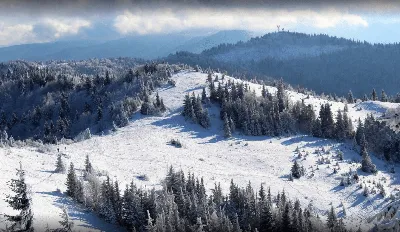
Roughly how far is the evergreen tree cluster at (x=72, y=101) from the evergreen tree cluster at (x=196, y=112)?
7447 mm

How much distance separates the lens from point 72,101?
12962 cm

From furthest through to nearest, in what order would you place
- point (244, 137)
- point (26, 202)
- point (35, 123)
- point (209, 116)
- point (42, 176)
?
point (35, 123) → point (209, 116) → point (244, 137) → point (42, 176) → point (26, 202)

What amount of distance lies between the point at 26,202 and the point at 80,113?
99.4m

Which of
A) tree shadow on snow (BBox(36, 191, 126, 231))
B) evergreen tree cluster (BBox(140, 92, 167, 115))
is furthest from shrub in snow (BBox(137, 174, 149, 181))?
evergreen tree cluster (BBox(140, 92, 167, 115))

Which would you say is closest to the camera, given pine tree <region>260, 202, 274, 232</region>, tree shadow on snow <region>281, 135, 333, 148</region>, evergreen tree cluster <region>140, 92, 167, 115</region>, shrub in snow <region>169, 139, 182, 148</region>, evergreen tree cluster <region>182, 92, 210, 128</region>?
pine tree <region>260, 202, 274, 232</region>

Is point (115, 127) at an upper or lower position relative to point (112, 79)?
lower

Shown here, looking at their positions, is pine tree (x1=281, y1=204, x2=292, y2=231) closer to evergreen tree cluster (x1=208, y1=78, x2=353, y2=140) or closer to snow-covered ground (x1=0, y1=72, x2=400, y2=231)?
snow-covered ground (x1=0, y1=72, x2=400, y2=231)

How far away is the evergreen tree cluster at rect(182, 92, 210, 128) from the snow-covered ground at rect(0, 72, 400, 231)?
1.72 m

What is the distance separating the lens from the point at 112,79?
130 meters

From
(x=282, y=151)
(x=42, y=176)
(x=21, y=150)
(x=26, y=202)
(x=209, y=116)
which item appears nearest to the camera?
(x=26, y=202)

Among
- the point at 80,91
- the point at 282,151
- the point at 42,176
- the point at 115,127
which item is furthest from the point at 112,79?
the point at 42,176

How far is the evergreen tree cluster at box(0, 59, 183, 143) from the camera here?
10062 cm

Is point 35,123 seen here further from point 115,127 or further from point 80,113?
point 115,127

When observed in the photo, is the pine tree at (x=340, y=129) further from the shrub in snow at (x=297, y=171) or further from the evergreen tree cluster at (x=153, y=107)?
the evergreen tree cluster at (x=153, y=107)
